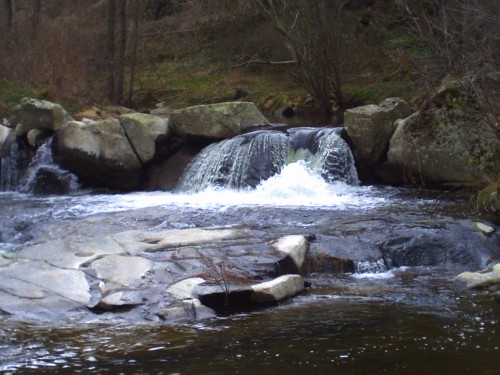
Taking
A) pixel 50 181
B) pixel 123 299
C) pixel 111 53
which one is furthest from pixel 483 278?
pixel 111 53

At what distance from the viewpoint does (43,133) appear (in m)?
13.7

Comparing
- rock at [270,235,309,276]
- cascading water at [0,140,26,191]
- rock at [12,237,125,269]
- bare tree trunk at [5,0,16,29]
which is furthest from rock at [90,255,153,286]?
bare tree trunk at [5,0,16,29]

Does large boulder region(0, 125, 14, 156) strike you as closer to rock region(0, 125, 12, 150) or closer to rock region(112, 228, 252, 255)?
rock region(0, 125, 12, 150)

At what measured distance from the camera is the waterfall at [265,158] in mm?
11953

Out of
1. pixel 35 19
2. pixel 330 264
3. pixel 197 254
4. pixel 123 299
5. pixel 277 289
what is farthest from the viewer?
pixel 35 19

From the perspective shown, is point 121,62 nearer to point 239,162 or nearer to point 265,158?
point 239,162

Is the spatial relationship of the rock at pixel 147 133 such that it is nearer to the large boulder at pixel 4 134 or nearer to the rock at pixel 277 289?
the large boulder at pixel 4 134

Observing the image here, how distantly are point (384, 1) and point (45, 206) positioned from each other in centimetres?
1321

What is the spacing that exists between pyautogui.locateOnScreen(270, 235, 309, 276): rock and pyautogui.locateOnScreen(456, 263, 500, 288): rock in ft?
4.80

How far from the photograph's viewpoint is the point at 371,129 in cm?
1184

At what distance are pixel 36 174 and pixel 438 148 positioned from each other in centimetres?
673

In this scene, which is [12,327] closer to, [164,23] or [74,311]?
[74,311]

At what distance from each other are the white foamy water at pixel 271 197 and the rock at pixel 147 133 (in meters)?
1.09

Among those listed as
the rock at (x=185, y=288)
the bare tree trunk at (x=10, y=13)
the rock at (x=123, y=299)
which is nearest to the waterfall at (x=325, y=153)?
the rock at (x=185, y=288)
